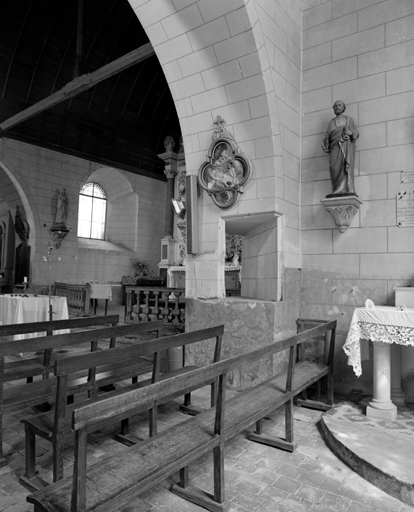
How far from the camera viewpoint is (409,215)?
3.92m

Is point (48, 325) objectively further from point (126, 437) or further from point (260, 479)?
point (260, 479)

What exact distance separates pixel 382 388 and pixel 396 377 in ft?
1.58

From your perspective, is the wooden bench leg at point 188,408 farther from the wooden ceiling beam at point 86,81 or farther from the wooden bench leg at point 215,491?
the wooden ceiling beam at point 86,81

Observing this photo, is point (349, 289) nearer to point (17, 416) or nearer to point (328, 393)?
point (328, 393)

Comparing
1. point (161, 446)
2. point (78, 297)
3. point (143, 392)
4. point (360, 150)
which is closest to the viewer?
point (143, 392)

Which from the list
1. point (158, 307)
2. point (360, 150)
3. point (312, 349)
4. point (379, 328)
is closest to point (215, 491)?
point (379, 328)

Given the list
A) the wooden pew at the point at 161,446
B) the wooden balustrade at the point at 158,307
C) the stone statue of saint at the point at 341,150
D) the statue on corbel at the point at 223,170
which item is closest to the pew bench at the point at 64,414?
the wooden pew at the point at 161,446

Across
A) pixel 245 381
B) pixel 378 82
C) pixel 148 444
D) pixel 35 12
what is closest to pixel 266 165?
pixel 378 82

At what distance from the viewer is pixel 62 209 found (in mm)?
11141

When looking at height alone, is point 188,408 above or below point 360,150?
below

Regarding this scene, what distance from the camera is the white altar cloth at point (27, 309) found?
19.6 ft

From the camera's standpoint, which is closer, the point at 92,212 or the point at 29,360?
the point at 29,360

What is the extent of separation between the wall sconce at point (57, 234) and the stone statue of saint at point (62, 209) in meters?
0.17

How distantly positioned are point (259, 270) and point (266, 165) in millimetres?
1201
